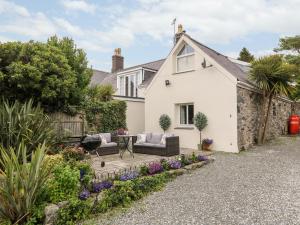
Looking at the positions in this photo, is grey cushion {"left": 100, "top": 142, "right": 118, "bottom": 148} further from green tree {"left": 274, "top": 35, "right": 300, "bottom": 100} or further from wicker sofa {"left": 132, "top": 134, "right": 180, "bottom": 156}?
green tree {"left": 274, "top": 35, "right": 300, "bottom": 100}

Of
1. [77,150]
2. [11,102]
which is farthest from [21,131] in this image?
[11,102]

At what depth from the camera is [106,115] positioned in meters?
12.6

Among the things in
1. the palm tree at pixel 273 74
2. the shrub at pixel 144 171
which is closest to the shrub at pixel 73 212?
the shrub at pixel 144 171

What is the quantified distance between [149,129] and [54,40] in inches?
279

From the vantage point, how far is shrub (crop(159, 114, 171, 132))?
41.3 feet

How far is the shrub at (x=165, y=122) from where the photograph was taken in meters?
12.6

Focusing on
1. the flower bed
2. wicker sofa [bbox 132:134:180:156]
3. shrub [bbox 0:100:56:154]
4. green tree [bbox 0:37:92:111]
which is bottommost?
the flower bed

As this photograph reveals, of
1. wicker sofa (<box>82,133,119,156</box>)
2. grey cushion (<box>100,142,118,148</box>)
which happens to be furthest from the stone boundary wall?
grey cushion (<box>100,142,118,148</box>)

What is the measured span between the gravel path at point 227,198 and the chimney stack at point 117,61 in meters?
18.8

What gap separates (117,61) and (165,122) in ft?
45.7

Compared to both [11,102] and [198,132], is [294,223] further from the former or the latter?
[11,102]

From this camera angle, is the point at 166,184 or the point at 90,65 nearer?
the point at 166,184

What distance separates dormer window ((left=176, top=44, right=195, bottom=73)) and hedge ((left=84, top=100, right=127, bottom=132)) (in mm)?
4000

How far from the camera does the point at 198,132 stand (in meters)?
11.5
